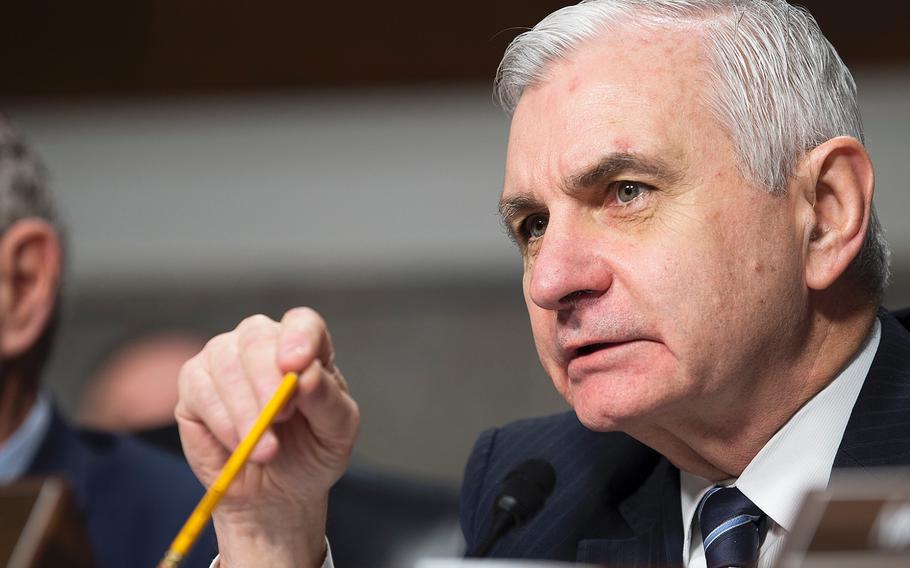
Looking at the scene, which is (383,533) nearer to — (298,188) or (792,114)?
(792,114)

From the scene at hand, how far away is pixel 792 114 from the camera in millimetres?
1544

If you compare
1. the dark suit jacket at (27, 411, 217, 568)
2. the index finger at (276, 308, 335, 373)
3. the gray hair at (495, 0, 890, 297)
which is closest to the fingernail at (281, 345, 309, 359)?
the index finger at (276, 308, 335, 373)

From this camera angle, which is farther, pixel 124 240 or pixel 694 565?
pixel 124 240

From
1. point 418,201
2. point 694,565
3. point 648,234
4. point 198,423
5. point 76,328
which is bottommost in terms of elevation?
point 76,328

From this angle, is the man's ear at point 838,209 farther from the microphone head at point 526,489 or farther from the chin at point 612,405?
the microphone head at point 526,489

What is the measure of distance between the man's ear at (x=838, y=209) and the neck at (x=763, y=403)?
0.24 ft

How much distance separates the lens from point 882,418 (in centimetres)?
156

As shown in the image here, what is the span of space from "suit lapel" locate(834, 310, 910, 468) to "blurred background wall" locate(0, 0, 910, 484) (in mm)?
3038

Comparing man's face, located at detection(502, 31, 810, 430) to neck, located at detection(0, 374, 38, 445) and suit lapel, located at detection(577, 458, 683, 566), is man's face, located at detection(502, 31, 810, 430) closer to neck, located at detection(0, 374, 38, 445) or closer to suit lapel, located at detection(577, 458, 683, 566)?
suit lapel, located at detection(577, 458, 683, 566)

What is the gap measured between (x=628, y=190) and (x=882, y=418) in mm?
444

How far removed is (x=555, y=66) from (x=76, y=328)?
148 inches

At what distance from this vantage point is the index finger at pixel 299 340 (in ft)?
4.42

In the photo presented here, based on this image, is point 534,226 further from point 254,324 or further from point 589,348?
point 254,324

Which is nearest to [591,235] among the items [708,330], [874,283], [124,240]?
[708,330]
